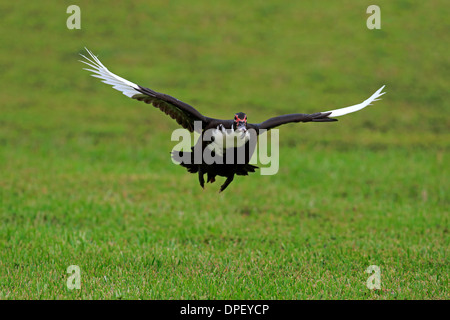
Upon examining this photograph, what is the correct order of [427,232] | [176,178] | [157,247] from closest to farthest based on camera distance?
1. [157,247]
2. [427,232]
3. [176,178]

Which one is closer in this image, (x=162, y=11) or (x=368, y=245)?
(x=368, y=245)

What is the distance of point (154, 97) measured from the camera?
22.1 feet

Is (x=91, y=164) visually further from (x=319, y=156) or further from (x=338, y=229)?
(x=338, y=229)

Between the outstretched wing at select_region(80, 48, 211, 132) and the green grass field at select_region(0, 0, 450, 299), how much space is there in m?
2.03

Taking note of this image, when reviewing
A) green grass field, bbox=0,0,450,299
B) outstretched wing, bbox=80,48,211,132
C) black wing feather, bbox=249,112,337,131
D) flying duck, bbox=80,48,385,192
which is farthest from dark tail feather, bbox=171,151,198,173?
green grass field, bbox=0,0,450,299

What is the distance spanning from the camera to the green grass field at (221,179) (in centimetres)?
765

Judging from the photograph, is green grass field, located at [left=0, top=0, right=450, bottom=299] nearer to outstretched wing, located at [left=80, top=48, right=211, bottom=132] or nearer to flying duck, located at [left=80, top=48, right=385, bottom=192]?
flying duck, located at [left=80, top=48, right=385, bottom=192]

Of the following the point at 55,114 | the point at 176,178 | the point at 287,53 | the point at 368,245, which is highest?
the point at 287,53

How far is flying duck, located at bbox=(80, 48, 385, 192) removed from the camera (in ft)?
20.1

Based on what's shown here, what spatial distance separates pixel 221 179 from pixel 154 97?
33.2 ft

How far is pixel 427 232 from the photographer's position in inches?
394

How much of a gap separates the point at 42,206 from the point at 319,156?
803 centimetres

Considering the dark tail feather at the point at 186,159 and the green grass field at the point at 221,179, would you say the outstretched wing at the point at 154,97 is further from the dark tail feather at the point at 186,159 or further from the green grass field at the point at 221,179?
the green grass field at the point at 221,179

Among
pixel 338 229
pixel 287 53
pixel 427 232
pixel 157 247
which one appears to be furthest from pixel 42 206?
pixel 287 53
